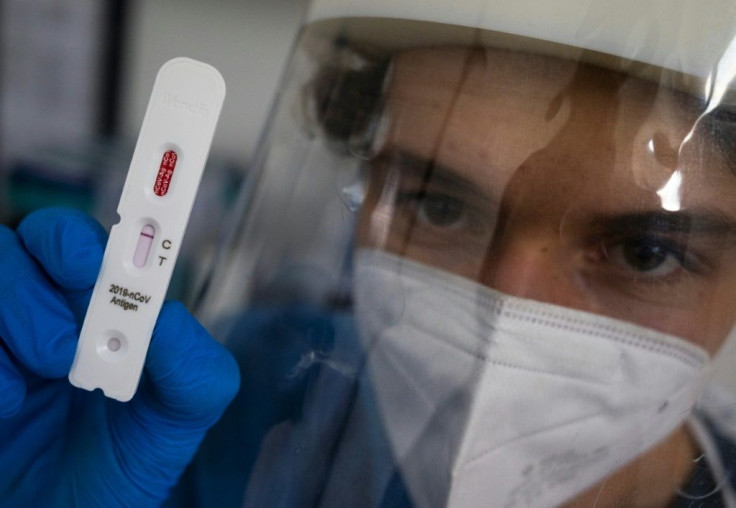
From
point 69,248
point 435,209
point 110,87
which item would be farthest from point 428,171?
point 110,87

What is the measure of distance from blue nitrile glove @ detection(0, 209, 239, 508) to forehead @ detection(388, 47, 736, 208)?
338 millimetres

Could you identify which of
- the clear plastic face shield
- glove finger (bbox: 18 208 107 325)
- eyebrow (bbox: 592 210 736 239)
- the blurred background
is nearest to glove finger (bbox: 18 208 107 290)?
glove finger (bbox: 18 208 107 325)

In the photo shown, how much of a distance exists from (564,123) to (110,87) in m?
1.04

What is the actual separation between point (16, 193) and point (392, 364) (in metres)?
0.98

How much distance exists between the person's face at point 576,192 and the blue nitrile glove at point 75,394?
270mm

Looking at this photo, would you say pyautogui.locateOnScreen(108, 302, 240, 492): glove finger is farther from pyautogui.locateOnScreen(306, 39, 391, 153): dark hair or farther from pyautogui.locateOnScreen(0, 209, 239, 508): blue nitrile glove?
pyautogui.locateOnScreen(306, 39, 391, 153): dark hair

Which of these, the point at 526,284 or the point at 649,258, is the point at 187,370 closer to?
the point at 526,284

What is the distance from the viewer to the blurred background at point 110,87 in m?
1.28

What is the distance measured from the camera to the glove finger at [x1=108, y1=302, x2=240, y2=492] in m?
0.62

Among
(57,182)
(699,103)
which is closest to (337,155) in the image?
(699,103)

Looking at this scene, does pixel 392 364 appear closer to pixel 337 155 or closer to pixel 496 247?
pixel 496 247

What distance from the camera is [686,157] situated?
59 cm

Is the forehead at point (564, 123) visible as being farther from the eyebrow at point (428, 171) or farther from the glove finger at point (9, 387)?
the glove finger at point (9, 387)

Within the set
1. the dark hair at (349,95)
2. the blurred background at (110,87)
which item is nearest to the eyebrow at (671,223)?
the dark hair at (349,95)
